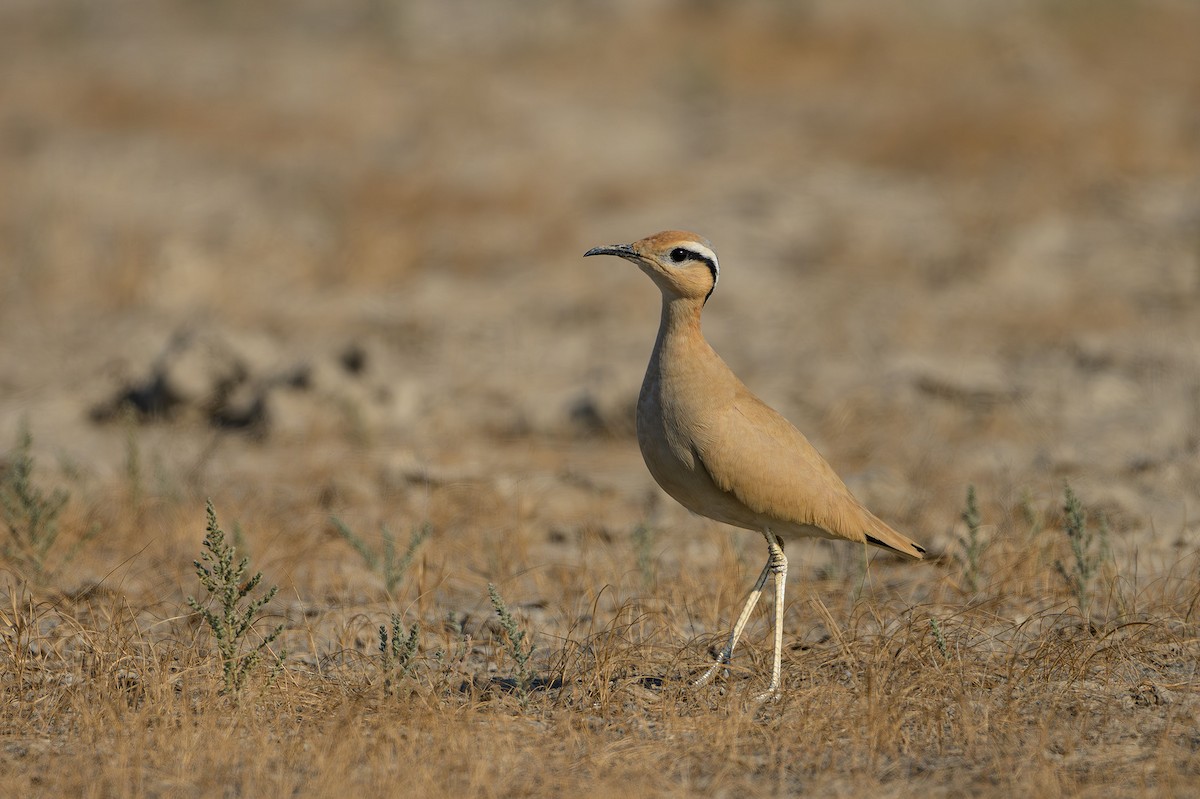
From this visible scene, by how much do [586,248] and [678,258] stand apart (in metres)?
6.62

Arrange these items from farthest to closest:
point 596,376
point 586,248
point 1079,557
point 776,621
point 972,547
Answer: point 586,248
point 596,376
point 972,547
point 1079,557
point 776,621

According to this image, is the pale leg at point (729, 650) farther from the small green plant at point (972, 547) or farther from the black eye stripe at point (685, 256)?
the black eye stripe at point (685, 256)

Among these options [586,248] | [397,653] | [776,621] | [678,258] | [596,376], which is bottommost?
[397,653]

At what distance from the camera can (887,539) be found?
4.13 metres

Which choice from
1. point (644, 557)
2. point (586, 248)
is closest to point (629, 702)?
point (644, 557)

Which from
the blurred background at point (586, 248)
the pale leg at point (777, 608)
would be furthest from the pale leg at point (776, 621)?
the blurred background at point (586, 248)

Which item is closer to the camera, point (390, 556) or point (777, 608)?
point (777, 608)

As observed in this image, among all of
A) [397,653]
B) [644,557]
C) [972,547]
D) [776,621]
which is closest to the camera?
[397,653]

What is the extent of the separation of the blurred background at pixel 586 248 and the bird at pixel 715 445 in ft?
4.46

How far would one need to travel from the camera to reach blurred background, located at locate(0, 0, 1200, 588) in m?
6.82

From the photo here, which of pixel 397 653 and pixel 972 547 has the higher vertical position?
pixel 972 547

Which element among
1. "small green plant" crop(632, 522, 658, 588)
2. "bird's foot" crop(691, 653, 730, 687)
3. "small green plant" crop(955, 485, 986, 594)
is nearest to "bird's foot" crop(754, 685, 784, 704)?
"bird's foot" crop(691, 653, 730, 687)

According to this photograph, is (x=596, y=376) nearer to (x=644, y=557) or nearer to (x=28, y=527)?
(x=644, y=557)

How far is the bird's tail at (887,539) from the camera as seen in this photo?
4.11 meters
